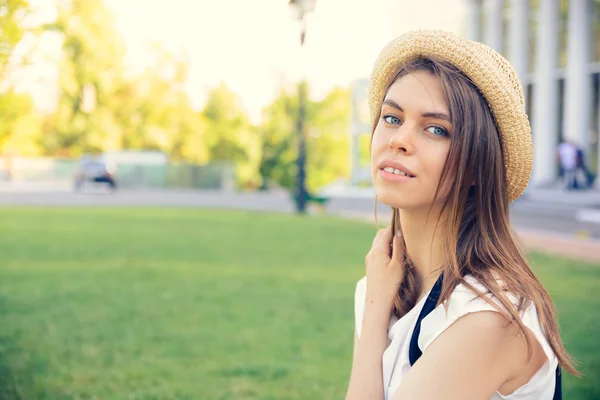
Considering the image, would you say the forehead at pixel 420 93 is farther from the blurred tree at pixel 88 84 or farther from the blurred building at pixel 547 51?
the blurred tree at pixel 88 84

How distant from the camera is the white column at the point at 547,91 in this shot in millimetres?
30953

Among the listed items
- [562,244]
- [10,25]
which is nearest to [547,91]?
[562,244]

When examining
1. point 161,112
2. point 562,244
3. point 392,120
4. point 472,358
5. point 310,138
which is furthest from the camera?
point 161,112

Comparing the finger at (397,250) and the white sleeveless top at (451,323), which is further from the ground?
the finger at (397,250)

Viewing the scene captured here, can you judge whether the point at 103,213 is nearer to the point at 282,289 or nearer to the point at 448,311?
the point at 282,289

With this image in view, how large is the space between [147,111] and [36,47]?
4898 centimetres

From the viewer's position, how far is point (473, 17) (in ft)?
122

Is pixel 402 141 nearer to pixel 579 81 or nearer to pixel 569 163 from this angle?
pixel 569 163

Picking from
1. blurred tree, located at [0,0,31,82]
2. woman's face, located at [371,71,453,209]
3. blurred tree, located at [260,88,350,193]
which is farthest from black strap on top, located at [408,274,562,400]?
blurred tree, located at [260,88,350,193]

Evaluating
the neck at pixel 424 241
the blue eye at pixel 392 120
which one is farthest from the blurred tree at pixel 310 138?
the blue eye at pixel 392 120

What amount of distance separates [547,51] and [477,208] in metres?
31.0

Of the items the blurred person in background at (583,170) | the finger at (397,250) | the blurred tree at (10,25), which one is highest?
the blurred tree at (10,25)

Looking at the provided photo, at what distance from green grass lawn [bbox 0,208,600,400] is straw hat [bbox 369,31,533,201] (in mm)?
2920

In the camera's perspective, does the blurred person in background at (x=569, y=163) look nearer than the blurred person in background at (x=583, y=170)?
Yes
